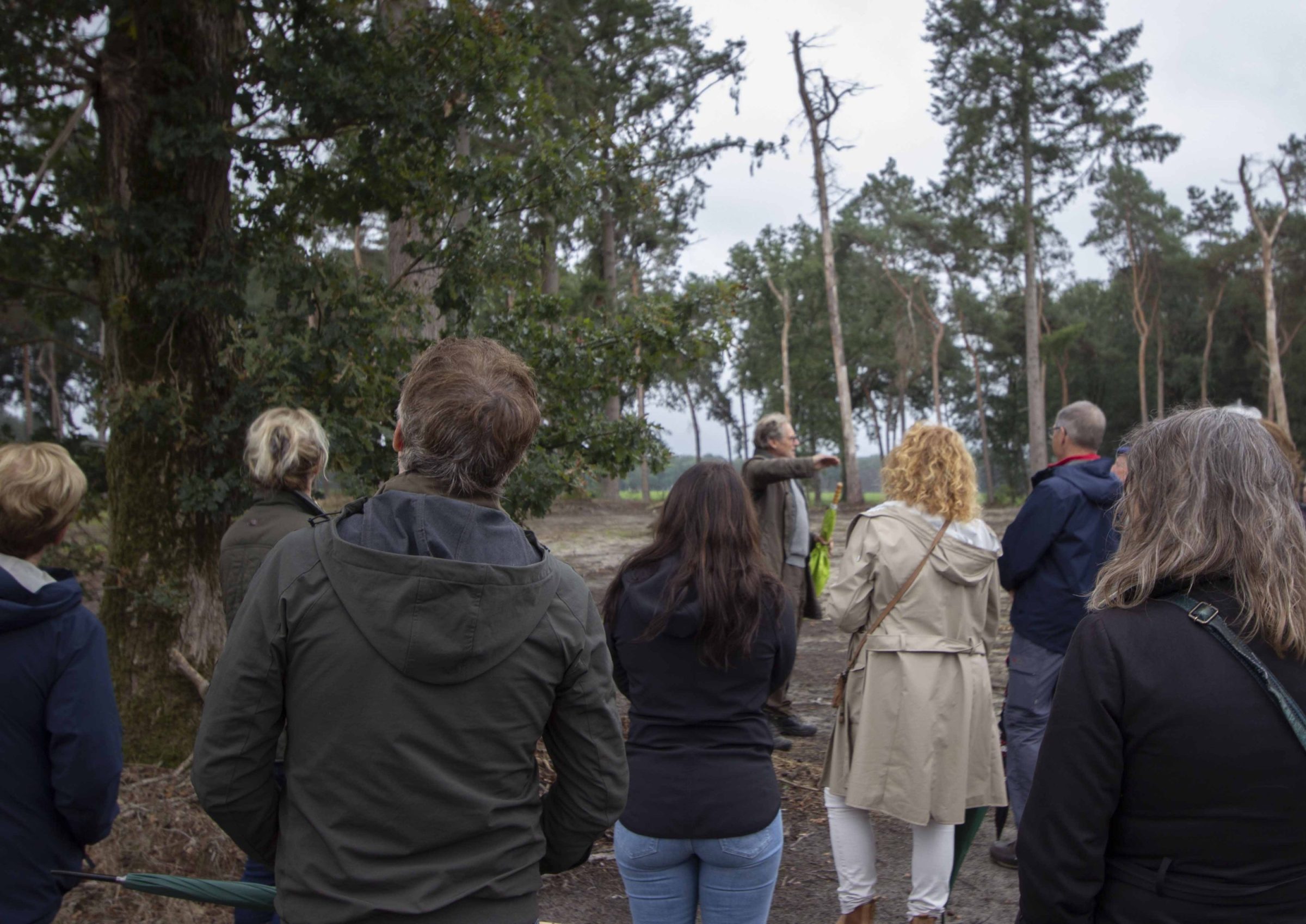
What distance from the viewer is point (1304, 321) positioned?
4575cm

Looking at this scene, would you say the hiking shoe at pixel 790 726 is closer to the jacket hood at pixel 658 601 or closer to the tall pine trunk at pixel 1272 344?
the jacket hood at pixel 658 601

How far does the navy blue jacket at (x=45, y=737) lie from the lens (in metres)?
2.37

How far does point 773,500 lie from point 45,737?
16.3 ft

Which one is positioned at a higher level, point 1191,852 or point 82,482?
point 82,482

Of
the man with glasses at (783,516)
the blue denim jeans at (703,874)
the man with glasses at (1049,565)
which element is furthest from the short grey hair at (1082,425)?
the blue denim jeans at (703,874)

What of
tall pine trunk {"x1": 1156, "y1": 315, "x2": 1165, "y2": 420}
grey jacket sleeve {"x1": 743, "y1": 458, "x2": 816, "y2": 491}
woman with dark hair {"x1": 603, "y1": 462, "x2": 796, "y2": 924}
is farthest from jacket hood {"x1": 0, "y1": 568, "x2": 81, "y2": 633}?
tall pine trunk {"x1": 1156, "y1": 315, "x2": 1165, "y2": 420}

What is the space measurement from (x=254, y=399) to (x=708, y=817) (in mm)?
3316

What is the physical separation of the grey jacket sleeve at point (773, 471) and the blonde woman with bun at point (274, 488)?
3.31 meters

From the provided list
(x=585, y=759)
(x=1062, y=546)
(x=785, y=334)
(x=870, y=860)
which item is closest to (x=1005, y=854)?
(x=870, y=860)

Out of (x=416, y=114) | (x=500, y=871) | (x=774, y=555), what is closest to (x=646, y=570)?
(x=500, y=871)

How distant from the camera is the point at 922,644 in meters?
3.94

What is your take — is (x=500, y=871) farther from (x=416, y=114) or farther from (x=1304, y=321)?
(x=1304, y=321)

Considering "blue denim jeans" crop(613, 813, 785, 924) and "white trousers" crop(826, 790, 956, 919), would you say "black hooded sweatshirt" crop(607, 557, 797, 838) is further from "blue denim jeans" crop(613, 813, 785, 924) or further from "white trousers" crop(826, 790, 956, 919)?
"white trousers" crop(826, 790, 956, 919)

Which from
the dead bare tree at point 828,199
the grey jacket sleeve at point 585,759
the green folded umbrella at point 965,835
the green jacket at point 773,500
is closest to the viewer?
the grey jacket sleeve at point 585,759
